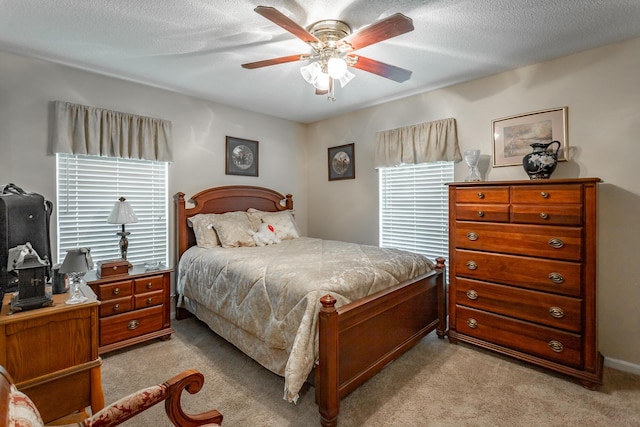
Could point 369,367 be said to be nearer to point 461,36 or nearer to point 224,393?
point 224,393

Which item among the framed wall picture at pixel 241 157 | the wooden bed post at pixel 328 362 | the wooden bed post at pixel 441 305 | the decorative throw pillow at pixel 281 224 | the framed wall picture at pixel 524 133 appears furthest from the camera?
the framed wall picture at pixel 241 157

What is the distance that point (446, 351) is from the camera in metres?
2.71

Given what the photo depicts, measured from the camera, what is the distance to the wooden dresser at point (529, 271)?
7.19 feet

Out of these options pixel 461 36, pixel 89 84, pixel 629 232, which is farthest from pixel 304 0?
pixel 629 232

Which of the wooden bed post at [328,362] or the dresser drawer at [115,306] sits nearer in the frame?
the wooden bed post at [328,362]

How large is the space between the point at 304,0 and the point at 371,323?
6.97 ft

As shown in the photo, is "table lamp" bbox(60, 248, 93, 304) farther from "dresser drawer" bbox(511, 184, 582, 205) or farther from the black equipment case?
"dresser drawer" bbox(511, 184, 582, 205)

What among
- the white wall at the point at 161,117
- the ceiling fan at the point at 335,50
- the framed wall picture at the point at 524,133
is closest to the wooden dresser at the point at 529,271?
the framed wall picture at the point at 524,133

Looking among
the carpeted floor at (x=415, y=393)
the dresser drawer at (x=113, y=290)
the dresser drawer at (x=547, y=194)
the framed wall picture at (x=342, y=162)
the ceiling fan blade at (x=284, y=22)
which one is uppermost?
the ceiling fan blade at (x=284, y=22)

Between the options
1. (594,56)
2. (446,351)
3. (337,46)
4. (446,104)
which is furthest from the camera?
(446,104)

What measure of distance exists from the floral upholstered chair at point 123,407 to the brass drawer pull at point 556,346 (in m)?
2.43

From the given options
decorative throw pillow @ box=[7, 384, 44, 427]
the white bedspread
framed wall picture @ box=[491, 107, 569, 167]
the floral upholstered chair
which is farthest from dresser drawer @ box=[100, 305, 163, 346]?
framed wall picture @ box=[491, 107, 569, 167]

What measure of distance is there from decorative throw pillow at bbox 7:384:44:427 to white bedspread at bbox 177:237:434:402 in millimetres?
1111

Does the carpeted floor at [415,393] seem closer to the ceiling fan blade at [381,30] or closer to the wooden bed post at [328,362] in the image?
the wooden bed post at [328,362]
